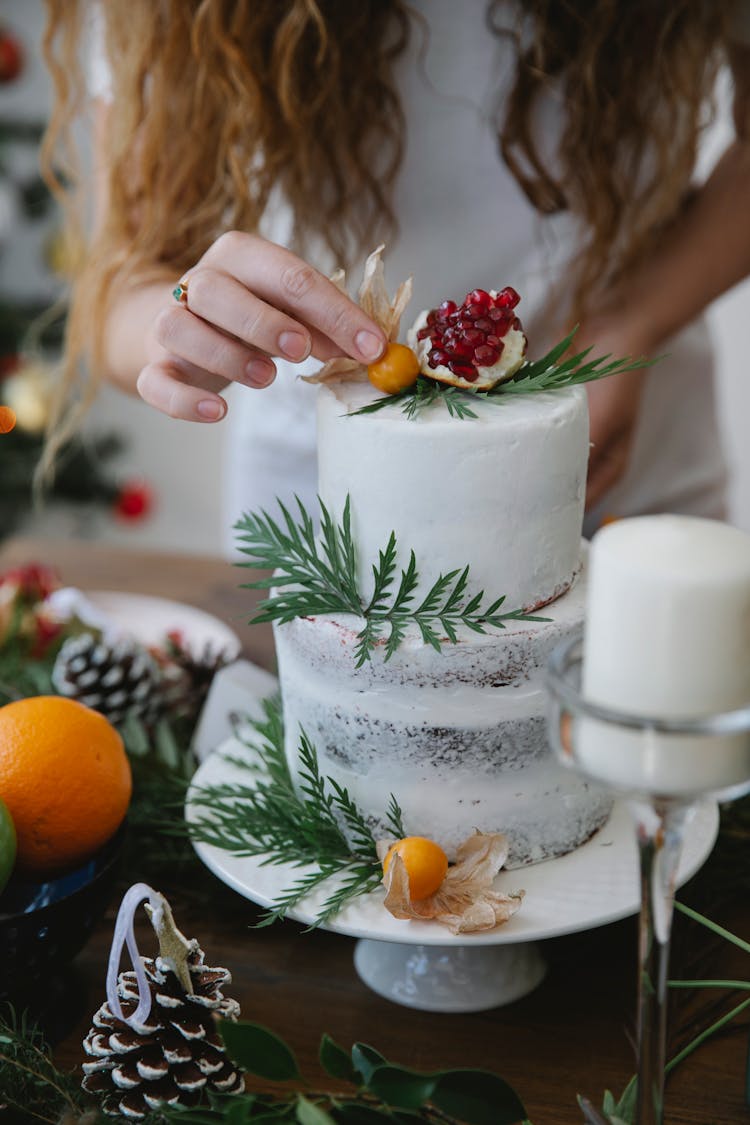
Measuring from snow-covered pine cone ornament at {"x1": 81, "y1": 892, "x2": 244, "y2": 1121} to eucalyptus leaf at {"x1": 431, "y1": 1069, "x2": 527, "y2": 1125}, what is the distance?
0.14m

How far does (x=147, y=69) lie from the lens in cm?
114

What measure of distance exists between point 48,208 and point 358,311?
2.66 meters

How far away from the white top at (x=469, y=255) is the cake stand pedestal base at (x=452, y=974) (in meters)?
0.61

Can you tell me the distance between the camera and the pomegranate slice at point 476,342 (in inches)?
30.4

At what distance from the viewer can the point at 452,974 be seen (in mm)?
811

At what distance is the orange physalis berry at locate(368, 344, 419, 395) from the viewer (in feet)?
2.56

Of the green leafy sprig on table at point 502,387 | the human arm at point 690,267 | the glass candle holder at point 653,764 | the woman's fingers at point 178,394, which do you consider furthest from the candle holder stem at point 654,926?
the human arm at point 690,267

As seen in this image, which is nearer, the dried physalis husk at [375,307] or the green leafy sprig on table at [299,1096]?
the green leafy sprig on table at [299,1096]

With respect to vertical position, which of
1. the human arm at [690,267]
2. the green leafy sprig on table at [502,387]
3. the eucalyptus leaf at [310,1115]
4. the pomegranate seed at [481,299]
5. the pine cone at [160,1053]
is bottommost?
the pine cone at [160,1053]

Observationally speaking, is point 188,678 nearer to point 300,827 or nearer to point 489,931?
point 300,827

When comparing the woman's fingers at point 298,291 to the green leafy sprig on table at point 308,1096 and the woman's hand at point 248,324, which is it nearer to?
the woman's hand at point 248,324

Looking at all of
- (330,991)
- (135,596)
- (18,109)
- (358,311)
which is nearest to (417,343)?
(358,311)

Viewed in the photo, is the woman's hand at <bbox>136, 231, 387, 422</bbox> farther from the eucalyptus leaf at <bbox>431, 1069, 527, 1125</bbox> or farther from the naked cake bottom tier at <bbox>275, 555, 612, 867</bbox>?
the eucalyptus leaf at <bbox>431, 1069, 527, 1125</bbox>

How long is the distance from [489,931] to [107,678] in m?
0.51
